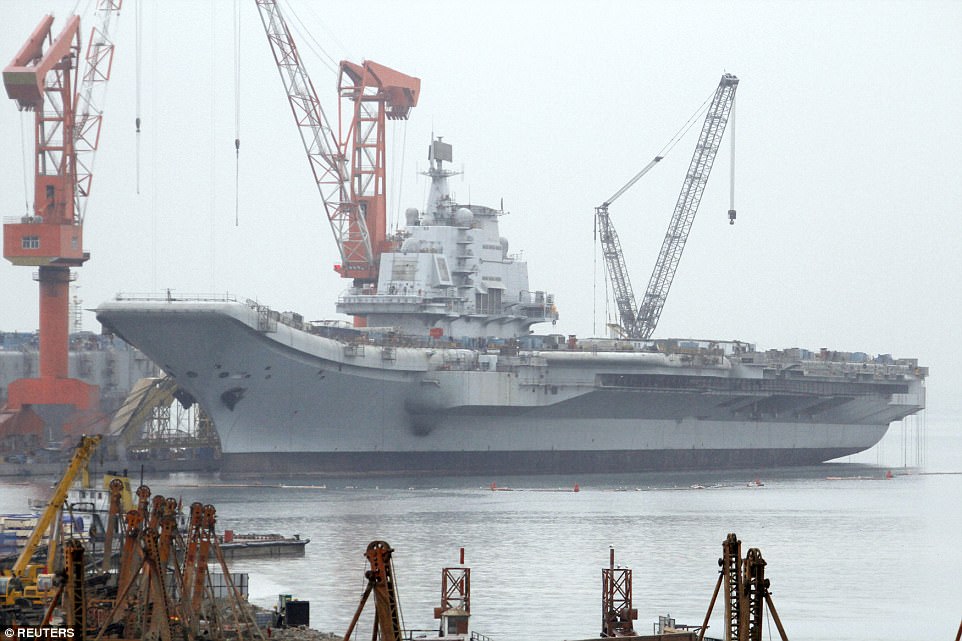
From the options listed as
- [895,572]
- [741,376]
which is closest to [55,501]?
[895,572]

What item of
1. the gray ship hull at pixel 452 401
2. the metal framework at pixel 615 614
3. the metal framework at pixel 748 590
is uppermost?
the gray ship hull at pixel 452 401

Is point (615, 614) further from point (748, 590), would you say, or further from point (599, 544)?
point (599, 544)

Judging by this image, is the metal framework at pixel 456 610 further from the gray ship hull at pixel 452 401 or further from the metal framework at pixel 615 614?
the gray ship hull at pixel 452 401

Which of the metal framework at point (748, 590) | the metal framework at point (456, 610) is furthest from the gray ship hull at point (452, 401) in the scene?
the metal framework at point (748, 590)

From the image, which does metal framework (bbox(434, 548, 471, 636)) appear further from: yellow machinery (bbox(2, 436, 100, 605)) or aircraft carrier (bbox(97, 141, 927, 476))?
aircraft carrier (bbox(97, 141, 927, 476))

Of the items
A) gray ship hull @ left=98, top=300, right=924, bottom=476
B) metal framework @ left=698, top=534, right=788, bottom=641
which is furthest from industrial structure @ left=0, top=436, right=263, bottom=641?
gray ship hull @ left=98, top=300, right=924, bottom=476

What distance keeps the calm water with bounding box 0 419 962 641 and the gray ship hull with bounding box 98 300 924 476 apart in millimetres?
1276

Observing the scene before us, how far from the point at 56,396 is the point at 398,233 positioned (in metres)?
13.2

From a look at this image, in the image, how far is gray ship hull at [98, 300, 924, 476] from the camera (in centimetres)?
4916

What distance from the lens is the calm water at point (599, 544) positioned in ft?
92.3

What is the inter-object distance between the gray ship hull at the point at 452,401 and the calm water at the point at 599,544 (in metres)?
1.28

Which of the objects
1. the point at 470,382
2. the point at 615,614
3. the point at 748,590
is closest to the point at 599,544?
the point at 615,614

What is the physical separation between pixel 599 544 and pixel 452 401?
53.8ft

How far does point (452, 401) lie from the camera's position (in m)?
53.0
